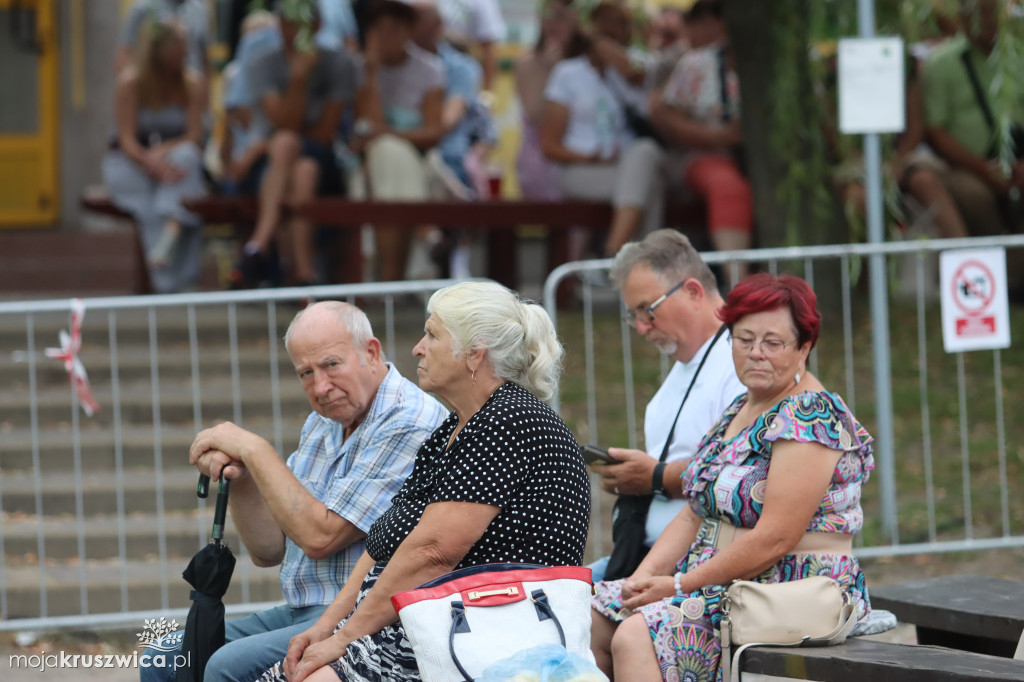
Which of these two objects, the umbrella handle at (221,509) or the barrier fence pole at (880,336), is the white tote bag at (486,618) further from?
the barrier fence pole at (880,336)

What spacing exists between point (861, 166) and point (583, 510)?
6.34m

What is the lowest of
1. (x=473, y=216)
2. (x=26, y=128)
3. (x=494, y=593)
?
(x=494, y=593)

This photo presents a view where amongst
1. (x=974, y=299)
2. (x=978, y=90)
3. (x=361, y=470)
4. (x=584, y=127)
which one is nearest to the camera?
(x=361, y=470)

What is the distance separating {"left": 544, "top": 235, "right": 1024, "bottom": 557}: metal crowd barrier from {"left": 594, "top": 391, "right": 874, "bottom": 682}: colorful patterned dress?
61.7 inches

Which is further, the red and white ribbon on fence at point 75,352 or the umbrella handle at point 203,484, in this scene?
the red and white ribbon on fence at point 75,352

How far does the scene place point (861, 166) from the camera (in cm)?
928

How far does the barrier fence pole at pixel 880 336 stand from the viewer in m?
6.36

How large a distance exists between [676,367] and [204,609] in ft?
5.43

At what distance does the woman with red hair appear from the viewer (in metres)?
3.57

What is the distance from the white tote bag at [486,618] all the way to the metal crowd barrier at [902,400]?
2.24 m

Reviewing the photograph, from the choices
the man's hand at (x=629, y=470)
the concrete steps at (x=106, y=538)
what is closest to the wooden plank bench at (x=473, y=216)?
the concrete steps at (x=106, y=538)

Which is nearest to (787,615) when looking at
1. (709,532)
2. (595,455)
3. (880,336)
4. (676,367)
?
(709,532)

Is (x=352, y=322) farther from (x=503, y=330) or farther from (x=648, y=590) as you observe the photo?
(x=648, y=590)

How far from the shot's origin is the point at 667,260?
14.3ft
